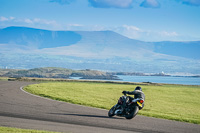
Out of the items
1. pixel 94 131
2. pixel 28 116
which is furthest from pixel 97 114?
pixel 94 131

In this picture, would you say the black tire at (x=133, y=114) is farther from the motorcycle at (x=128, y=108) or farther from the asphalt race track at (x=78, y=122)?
the asphalt race track at (x=78, y=122)

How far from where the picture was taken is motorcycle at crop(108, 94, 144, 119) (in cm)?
1894

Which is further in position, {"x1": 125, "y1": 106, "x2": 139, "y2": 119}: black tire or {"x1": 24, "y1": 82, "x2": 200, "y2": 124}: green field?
{"x1": 24, "y1": 82, "x2": 200, "y2": 124}: green field

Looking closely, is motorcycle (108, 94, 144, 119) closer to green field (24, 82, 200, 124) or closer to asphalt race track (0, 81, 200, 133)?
asphalt race track (0, 81, 200, 133)

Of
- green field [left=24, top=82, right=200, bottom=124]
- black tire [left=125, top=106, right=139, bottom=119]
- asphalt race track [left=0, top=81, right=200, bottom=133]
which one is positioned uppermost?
green field [left=24, top=82, right=200, bottom=124]

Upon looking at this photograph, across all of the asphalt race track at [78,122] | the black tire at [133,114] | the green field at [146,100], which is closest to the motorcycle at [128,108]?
the black tire at [133,114]

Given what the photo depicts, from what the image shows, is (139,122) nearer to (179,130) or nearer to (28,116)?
(179,130)

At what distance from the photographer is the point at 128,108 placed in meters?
19.3

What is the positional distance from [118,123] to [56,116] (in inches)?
131

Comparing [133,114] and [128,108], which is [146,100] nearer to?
[128,108]

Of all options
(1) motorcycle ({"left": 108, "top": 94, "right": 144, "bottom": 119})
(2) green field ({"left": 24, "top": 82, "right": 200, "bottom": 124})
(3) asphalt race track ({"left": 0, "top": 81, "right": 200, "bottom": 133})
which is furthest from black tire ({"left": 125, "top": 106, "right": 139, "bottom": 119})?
(2) green field ({"left": 24, "top": 82, "right": 200, "bottom": 124})

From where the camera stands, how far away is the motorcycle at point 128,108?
18.9 meters

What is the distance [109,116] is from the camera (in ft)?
65.1

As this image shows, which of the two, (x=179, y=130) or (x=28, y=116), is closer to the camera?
(x=179, y=130)
